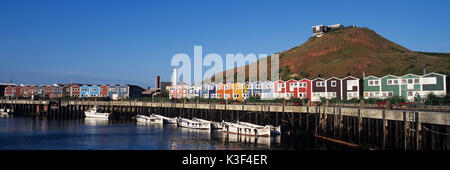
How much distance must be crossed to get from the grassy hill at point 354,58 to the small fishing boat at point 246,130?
217 feet

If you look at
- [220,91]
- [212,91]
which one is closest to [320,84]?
[220,91]

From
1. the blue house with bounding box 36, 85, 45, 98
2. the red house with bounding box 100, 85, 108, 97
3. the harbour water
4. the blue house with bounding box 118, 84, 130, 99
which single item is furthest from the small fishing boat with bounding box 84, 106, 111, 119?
the blue house with bounding box 36, 85, 45, 98

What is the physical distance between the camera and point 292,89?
260ft

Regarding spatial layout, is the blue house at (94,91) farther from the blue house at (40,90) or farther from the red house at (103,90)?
the blue house at (40,90)

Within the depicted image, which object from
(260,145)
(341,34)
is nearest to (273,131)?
(260,145)

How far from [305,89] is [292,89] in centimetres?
358

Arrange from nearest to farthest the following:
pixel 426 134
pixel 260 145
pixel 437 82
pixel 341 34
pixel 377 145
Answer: pixel 426 134
pixel 377 145
pixel 260 145
pixel 437 82
pixel 341 34

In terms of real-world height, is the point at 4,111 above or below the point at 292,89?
below

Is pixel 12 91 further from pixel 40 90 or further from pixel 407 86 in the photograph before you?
pixel 407 86

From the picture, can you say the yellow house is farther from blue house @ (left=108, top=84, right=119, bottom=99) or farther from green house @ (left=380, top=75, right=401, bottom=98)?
blue house @ (left=108, top=84, right=119, bottom=99)

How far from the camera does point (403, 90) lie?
208 ft

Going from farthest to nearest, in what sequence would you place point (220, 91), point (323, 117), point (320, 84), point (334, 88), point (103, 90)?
point (103, 90) → point (220, 91) → point (320, 84) → point (334, 88) → point (323, 117)
